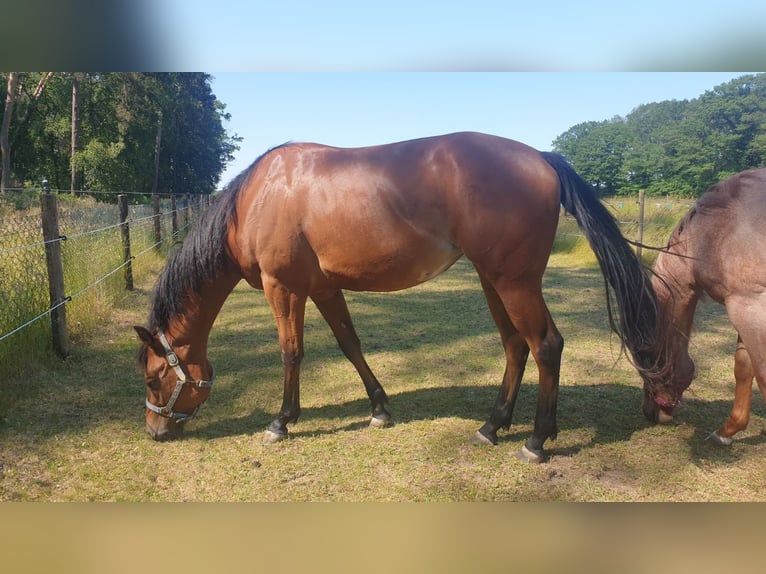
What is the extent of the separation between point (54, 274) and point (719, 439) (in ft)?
17.9

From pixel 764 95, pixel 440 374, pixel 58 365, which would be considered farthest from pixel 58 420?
pixel 764 95

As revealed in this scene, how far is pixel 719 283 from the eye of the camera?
8.43ft

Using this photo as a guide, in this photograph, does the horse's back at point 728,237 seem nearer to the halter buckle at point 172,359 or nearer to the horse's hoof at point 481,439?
the horse's hoof at point 481,439

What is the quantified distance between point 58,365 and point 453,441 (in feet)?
11.4

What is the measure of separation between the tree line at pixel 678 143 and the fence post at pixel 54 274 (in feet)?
23.8

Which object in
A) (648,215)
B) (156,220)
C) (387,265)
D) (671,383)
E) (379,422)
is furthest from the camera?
(648,215)

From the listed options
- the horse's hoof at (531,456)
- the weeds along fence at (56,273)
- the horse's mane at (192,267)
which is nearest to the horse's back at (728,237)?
the horse's hoof at (531,456)

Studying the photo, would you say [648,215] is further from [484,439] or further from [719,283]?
[484,439]

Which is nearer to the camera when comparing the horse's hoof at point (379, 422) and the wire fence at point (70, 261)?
the horse's hoof at point (379, 422)

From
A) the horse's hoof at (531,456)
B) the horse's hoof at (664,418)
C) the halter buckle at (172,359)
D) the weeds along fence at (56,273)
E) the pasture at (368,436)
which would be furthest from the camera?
the weeds along fence at (56,273)

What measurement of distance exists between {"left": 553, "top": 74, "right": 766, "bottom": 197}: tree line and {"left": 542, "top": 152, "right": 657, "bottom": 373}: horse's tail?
521 cm

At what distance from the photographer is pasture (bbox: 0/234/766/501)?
2486mm

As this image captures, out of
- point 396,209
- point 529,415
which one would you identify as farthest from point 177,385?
point 529,415

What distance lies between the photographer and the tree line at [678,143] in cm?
838
